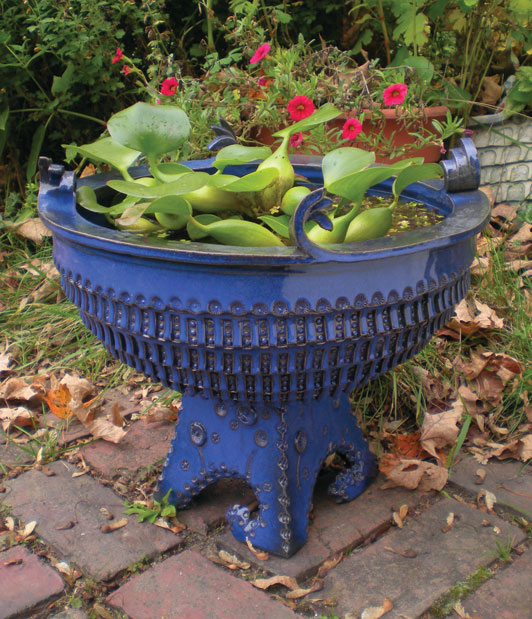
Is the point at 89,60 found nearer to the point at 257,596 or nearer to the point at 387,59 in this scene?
the point at 387,59

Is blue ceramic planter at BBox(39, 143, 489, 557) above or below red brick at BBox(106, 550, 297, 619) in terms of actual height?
above

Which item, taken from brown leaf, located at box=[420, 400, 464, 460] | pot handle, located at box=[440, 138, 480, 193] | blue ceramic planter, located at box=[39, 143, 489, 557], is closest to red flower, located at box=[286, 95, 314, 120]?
blue ceramic planter, located at box=[39, 143, 489, 557]

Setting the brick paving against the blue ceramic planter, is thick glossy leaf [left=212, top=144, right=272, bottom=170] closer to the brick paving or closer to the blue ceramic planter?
the blue ceramic planter

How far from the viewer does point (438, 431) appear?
197 cm

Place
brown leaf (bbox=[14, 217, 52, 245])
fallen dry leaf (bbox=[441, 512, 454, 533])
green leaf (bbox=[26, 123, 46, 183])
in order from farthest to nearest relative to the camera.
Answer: green leaf (bbox=[26, 123, 46, 183]), brown leaf (bbox=[14, 217, 52, 245]), fallen dry leaf (bbox=[441, 512, 454, 533])

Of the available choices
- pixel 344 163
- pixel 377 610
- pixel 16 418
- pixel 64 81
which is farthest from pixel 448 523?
pixel 64 81

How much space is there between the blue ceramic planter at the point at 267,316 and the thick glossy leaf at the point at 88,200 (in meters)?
0.03

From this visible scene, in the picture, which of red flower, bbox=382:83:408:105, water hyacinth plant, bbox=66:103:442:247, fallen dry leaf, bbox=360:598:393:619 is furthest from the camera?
red flower, bbox=382:83:408:105

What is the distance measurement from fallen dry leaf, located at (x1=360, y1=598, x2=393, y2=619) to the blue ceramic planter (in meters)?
0.23

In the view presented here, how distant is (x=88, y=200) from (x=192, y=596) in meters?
0.87

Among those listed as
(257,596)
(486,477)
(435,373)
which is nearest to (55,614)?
(257,596)

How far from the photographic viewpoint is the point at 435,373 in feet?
7.32

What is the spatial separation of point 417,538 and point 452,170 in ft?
2.85

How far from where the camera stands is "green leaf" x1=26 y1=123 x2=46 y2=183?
3404 mm
